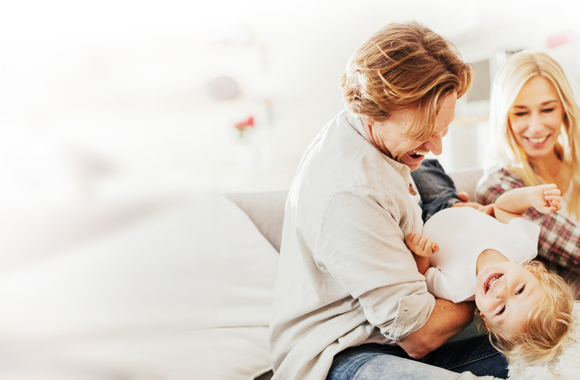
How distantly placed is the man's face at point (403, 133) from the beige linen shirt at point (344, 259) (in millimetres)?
26

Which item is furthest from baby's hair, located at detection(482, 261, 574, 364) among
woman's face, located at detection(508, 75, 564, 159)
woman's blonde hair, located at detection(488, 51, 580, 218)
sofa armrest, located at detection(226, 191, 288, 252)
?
sofa armrest, located at detection(226, 191, 288, 252)

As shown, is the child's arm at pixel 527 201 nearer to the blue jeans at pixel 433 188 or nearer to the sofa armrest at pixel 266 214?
the blue jeans at pixel 433 188

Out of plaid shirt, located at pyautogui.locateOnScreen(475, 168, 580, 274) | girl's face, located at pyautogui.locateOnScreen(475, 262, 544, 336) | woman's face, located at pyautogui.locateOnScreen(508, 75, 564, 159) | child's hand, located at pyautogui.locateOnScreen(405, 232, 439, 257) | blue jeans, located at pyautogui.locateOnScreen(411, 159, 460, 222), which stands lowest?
plaid shirt, located at pyautogui.locateOnScreen(475, 168, 580, 274)

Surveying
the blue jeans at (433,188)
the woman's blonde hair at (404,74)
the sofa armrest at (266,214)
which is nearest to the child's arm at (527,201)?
the blue jeans at (433,188)

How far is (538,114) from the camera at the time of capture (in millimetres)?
1612

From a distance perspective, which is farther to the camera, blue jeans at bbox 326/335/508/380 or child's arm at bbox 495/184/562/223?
child's arm at bbox 495/184/562/223

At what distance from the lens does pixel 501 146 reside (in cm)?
168

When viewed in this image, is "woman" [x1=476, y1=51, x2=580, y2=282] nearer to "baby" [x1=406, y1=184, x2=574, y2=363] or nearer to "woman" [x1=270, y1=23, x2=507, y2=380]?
"baby" [x1=406, y1=184, x2=574, y2=363]

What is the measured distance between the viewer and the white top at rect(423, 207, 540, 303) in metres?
1.16

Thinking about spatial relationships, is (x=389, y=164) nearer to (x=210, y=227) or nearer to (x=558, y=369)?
(x=558, y=369)

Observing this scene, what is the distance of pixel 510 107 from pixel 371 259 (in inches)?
39.6

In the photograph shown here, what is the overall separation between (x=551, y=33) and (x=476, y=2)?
604 millimetres

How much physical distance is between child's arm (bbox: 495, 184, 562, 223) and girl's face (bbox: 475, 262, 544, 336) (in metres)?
0.21

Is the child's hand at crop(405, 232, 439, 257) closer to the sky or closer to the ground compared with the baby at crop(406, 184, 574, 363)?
closer to the sky
